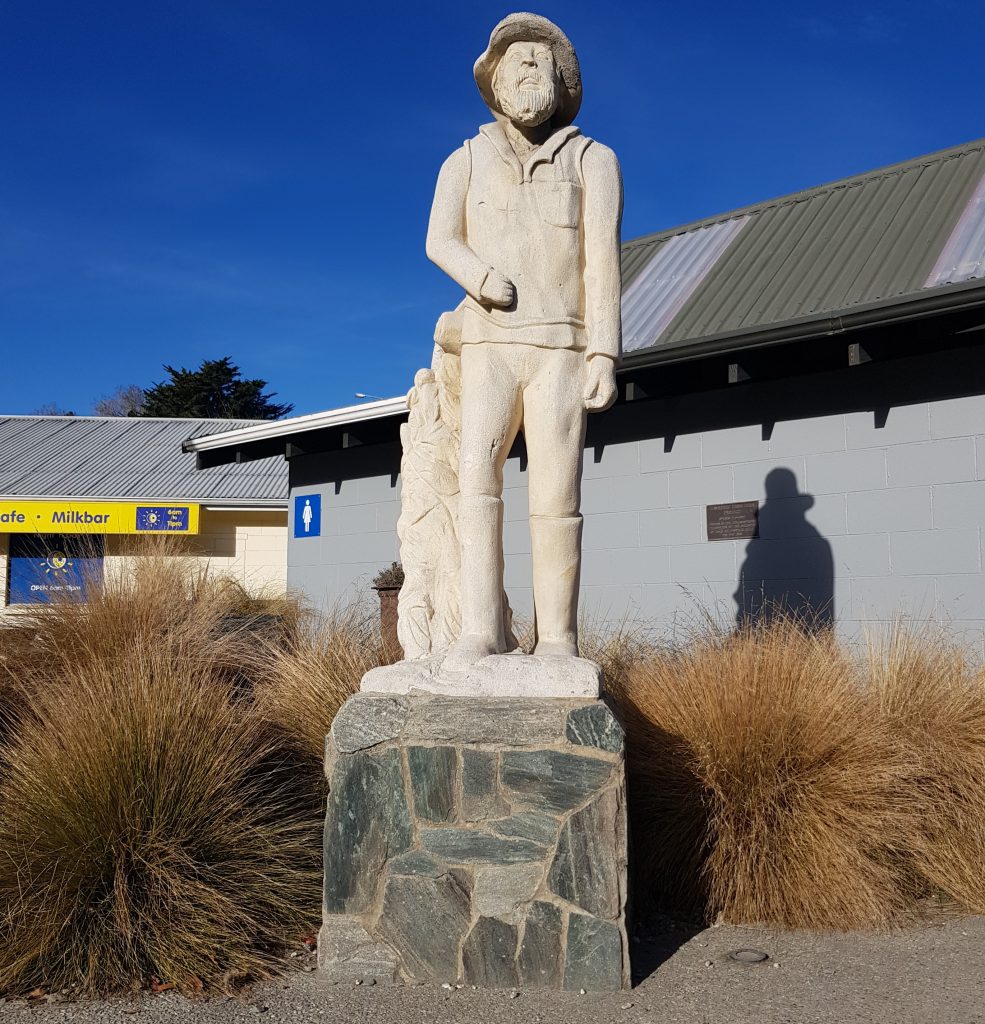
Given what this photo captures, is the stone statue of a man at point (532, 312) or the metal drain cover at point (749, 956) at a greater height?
the stone statue of a man at point (532, 312)

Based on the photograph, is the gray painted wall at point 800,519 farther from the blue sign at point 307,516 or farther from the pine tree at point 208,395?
the pine tree at point 208,395

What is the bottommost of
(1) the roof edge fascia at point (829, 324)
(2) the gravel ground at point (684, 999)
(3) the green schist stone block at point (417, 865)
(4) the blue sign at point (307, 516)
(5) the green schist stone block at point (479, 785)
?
(2) the gravel ground at point (684, 999)

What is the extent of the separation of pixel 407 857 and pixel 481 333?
195 centimetres

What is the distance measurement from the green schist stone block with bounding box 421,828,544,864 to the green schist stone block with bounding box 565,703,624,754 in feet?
1.31

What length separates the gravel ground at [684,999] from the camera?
10.5 ft

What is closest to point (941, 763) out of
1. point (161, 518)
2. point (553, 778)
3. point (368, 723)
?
point (553, 778)

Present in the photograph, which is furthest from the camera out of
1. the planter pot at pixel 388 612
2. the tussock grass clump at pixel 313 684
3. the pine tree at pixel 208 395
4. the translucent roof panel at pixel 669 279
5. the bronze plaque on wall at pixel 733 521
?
the pine tree at pixel 208 395

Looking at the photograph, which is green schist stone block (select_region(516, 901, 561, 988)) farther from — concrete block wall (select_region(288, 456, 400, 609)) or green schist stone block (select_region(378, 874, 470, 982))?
concrete block wall (select_region(288, 456, 400, 609))

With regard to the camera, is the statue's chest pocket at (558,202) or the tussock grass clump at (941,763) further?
the tussock grass clump at (941,763)

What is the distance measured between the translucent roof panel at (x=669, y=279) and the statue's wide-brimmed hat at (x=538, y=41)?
159 inches

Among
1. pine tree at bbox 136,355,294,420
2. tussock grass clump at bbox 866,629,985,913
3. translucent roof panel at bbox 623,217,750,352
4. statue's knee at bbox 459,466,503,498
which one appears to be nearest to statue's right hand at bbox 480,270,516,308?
statue's knee at bbox 459,466,503,498

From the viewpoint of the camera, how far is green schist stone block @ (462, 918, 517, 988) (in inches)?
135

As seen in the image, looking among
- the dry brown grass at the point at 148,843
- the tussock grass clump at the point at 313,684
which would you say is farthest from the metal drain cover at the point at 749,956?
the tussock grass clump at the point at 313,684

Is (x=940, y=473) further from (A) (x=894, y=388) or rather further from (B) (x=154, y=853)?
(B) (x=154, y=853)
